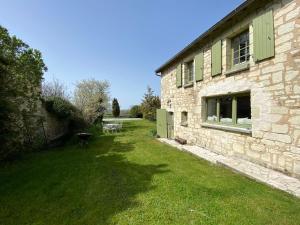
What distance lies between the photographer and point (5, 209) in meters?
3.70

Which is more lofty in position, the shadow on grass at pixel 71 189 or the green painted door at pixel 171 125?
the green painted door at pixel 171 125

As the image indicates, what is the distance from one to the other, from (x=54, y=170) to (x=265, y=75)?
6636mm

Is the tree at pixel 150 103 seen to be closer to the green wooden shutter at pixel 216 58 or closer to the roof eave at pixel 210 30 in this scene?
the roof eave at pixel 210 30

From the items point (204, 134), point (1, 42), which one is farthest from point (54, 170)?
point (204, 134)

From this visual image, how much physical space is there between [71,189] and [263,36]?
617 centimetres

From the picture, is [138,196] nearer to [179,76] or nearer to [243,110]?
[243,110]

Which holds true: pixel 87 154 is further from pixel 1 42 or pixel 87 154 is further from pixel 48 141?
pixel 1 42

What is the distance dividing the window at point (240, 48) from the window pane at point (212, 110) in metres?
1.78

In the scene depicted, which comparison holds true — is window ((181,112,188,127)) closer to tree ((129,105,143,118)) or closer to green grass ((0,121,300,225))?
green grass ((0,121,300,225))

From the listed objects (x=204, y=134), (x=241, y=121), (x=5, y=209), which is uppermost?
(x=241, y=121)

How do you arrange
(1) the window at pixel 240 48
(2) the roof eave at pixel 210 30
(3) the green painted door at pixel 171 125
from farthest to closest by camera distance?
(3) the green painted door at pixel 171 125
(1) the window at pixel 240 48
(2) the roof eave at pixel 210 30

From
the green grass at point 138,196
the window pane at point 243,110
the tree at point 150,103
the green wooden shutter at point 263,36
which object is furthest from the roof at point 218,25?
the tree at point 150,103

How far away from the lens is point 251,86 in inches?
224

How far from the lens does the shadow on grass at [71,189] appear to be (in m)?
3.46
